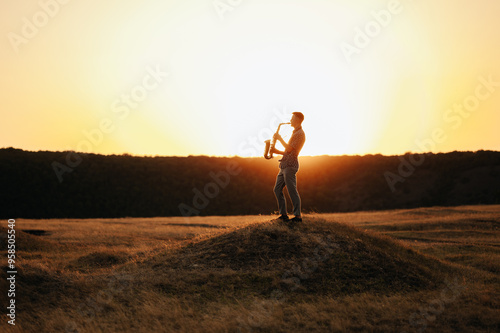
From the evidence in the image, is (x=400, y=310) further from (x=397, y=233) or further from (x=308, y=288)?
(x=397, y=233)

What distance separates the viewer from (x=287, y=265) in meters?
12.0

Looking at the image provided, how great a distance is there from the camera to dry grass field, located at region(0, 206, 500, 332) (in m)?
9.19

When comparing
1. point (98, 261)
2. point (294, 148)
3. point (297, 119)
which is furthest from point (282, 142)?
point (98, 261)

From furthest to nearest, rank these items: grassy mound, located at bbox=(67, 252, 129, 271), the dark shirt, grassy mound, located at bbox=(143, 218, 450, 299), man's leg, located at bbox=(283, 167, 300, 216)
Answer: grassy mound, located at bbox=(67, 252, 129, 271) → the dark shirt → man's leg, located at bbox=(283, 167, 300, 216) → grassy mound, located at bbox=(143, 218, 450, 299)

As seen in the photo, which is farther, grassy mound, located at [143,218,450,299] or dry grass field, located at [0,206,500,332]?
grassy mound, located at [143,218,450,299]

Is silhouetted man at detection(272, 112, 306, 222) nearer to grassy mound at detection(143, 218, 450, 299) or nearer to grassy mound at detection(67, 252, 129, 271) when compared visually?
grassy mound at detection(143, 218, 450, 299)

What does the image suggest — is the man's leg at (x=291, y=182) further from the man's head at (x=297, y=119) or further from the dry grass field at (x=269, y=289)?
the man's head at (x=297, y=119)

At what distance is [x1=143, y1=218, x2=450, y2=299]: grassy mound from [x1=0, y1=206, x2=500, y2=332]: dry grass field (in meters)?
0.03

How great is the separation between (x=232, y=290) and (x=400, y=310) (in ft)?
12.3

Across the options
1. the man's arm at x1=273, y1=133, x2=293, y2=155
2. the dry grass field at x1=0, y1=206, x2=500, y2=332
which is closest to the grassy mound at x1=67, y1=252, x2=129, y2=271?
the dry grass field at x1=0, y1=206, x2=500, y2=332

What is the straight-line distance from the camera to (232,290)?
11.0 meters

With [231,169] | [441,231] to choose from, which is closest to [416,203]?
[231,169]

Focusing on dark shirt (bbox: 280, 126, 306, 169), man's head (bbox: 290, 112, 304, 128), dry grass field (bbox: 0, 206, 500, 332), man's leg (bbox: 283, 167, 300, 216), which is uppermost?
man's head (bbox: 290, 112, 304, 128)

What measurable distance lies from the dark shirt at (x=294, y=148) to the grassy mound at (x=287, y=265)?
73.6 inches
